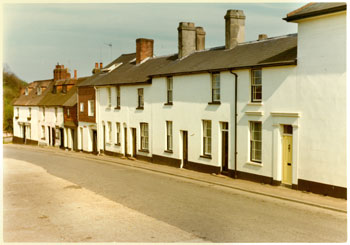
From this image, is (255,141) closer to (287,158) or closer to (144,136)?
(287,158)

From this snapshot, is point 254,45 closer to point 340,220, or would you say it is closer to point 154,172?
point 154,172

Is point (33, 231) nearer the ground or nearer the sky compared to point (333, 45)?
nearer the ground

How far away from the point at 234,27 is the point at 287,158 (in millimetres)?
9575

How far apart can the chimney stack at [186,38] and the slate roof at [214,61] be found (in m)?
0.66

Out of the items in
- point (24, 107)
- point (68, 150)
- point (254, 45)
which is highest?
point (254, 45)

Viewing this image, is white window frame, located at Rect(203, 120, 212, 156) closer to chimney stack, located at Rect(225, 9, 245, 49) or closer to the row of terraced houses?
the row of terraced houses

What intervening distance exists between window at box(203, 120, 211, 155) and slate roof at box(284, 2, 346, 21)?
27.4 ft

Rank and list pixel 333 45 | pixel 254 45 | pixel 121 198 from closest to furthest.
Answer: pixel 333 45, pixel 121 198, pixel 254 45

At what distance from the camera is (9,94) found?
226 feet

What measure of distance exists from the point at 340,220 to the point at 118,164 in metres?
18.4

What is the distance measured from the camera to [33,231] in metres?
11.9

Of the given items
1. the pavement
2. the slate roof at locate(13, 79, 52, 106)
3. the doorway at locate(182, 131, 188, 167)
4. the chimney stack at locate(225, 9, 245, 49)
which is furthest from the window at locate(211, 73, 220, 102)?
the slate roof at locate(13, 79, 52, 106)

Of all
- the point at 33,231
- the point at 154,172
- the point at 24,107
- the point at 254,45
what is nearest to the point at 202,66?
the point at 254,45

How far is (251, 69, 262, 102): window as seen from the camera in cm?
1969
